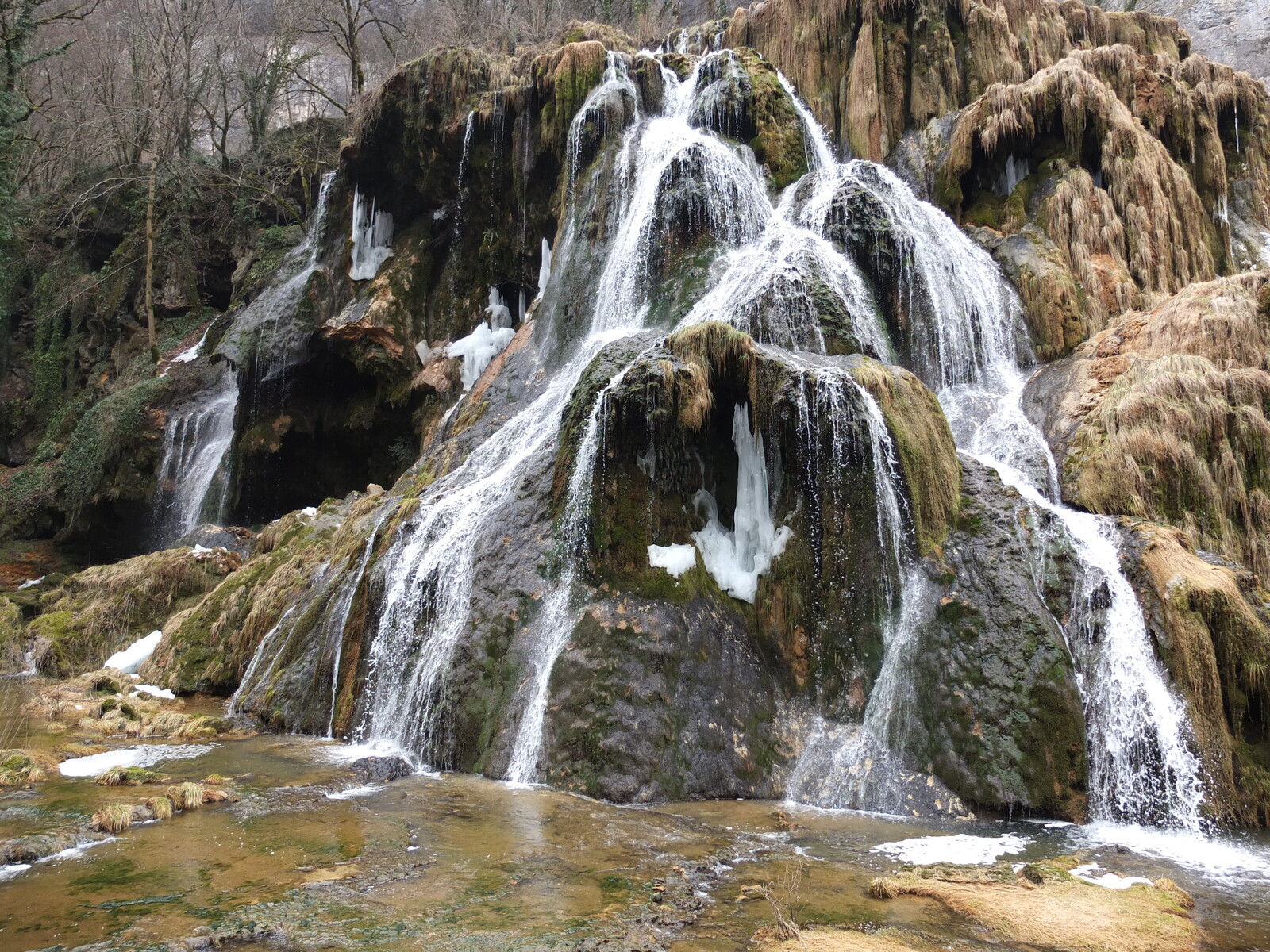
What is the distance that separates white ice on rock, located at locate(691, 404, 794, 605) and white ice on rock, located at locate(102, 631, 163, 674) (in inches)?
394

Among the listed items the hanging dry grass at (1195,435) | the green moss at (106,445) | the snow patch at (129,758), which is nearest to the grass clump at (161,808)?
the snow patch at (129,758)

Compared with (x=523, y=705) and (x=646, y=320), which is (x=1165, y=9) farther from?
(x=523, y=705)

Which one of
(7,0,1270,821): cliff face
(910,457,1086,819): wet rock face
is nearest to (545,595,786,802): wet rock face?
(7,0,1270,821): cliff face

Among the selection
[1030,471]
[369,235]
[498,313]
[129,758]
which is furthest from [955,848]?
[369,235]

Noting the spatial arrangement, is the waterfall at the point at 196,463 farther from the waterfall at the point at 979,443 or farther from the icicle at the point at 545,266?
the waterfall at the point at 979,443

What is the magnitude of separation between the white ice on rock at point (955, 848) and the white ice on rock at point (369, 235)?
20175 millimetres

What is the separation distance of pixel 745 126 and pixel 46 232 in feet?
91.2

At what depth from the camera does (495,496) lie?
420 inches

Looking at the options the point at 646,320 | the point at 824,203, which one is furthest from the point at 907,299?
the point at 646,320

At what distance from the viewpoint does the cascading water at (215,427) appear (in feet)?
70.4

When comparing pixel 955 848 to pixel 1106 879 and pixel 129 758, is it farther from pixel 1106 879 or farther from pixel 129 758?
pixel 129 758

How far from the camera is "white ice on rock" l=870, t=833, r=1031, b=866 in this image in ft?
19.5

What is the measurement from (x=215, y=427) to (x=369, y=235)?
6697 millimetres

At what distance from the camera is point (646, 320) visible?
44.6 ft
